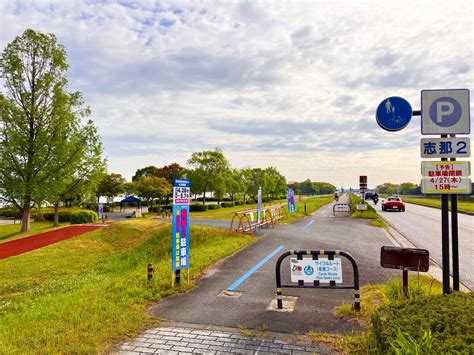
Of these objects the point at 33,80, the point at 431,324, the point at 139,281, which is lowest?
the point at 139,281

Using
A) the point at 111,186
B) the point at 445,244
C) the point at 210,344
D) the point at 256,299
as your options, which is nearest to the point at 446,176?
the point at 445,244

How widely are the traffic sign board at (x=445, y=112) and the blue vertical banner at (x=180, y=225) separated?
4.68 metres

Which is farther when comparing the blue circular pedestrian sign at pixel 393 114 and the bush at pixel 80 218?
the bush at pixel 80 218

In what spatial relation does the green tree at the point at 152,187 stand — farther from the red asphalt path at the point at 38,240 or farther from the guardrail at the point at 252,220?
the guardrail at the point at 252,220

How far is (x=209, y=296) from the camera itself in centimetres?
650

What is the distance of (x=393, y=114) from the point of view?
5141 mm

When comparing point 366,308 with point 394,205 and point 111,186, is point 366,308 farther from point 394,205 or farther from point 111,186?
point 111,186

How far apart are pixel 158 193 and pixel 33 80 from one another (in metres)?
24.3

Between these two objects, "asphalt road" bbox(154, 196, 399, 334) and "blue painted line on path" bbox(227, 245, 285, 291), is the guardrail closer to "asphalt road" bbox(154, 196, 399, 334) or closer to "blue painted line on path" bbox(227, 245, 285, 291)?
"blue painted line on path" bbox(227, 245, 285, 291)

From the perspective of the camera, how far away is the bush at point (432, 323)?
9.56 ft

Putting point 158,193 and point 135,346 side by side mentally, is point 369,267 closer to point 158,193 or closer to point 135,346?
point 135,346

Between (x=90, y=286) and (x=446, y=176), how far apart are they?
8.73 meters

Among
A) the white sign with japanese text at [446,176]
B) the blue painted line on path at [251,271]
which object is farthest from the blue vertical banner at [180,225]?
the white sign with japanese text at [446,176]

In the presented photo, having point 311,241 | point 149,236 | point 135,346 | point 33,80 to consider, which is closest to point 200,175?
point 33,80
